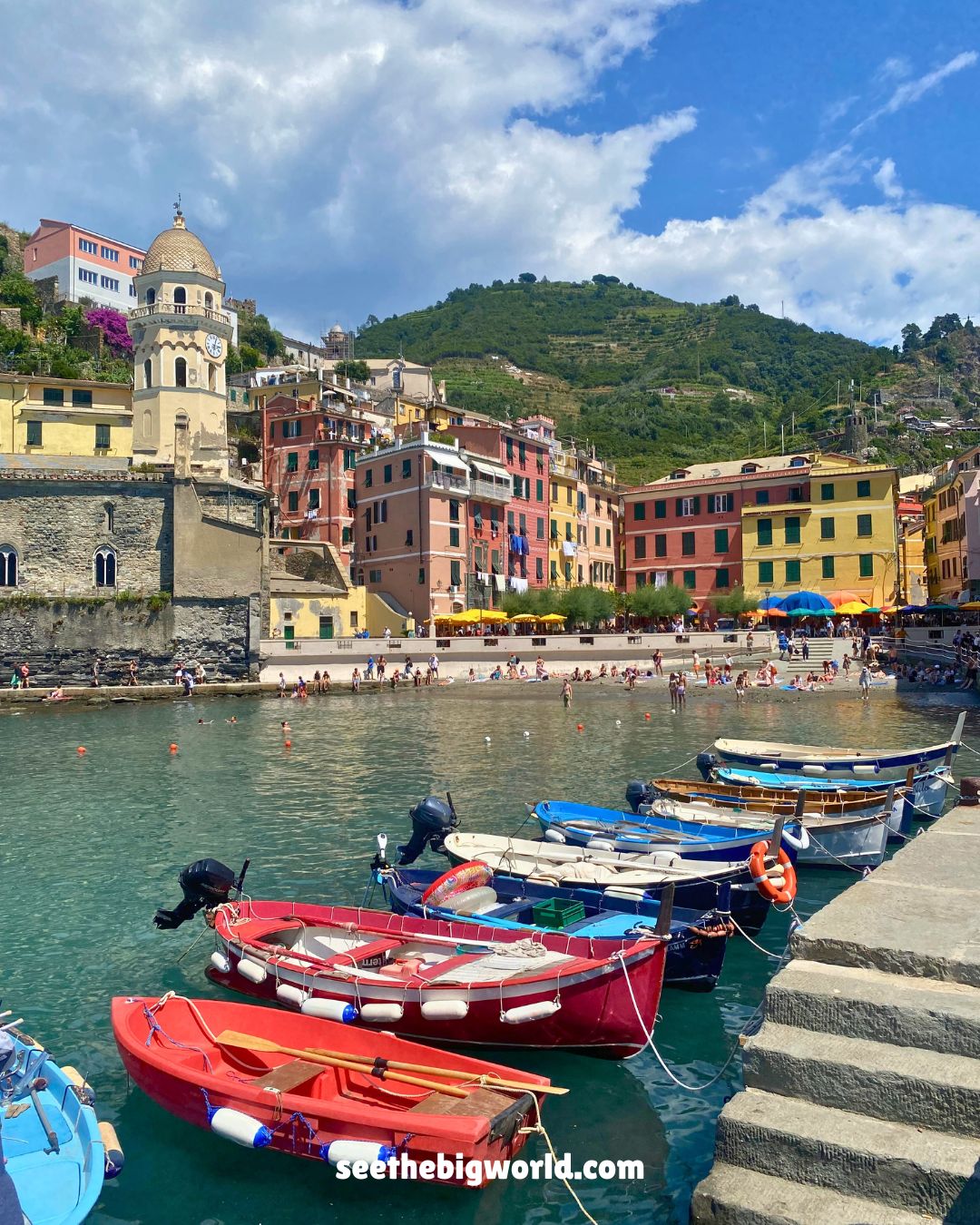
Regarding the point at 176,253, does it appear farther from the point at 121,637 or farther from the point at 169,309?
the point at 121,637

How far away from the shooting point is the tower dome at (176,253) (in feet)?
182

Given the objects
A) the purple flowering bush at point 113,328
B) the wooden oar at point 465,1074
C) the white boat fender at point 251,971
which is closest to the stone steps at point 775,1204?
the wooden oar at point 465,1074

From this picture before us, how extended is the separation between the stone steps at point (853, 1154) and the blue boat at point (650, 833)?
887cm

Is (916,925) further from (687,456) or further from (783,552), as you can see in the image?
(687,456)

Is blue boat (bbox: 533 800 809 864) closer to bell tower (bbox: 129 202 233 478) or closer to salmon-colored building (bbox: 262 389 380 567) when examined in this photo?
bell tower (bbox: 129 202 233 478)

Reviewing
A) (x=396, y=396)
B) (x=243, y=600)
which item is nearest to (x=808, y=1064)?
(x=243, y=600)

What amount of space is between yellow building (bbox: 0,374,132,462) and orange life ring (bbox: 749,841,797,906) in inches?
1996

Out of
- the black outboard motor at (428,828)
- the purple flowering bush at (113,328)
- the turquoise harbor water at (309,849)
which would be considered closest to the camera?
the turquoise harbor water at (309,849)

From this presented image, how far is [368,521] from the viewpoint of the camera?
61.8 meters

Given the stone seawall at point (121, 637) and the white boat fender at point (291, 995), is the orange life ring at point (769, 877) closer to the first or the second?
the white boat fender at point (291, 995)

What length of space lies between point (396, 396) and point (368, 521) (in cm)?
1682

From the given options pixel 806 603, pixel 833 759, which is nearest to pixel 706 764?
pixel 833 759

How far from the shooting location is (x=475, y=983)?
30.5ft

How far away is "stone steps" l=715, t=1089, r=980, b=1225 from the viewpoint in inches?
177
